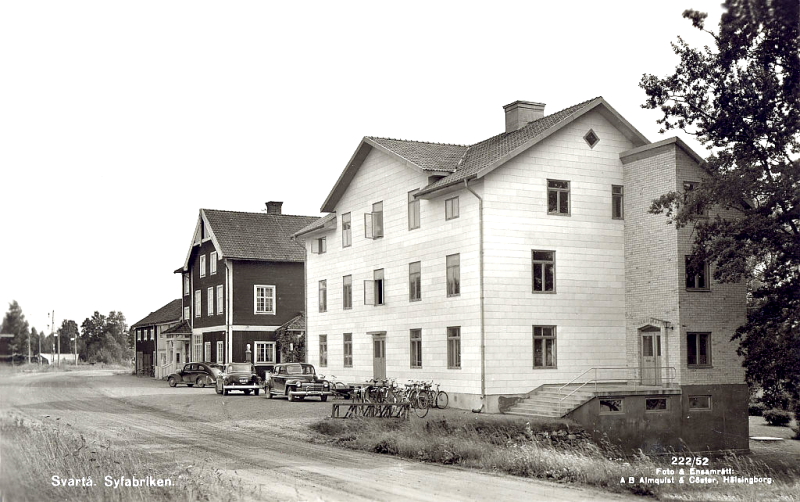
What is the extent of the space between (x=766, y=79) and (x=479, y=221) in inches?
365

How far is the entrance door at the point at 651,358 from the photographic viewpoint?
2831cm

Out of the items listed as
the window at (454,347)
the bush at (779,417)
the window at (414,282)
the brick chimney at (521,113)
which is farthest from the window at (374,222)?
the bush at (779,417)

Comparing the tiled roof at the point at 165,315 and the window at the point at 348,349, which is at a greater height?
the tiled roof at the point at 165,315

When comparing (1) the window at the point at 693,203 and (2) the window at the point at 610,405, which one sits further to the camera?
(2) the window at the point at 610,405

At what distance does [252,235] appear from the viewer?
173ft

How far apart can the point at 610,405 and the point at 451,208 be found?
838cm

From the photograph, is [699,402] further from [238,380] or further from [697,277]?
[238,380]

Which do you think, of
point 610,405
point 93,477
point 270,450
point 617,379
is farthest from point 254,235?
point 93,477

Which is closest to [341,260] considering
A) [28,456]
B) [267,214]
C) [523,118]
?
[523,118]

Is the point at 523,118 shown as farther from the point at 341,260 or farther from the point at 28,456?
the point at 28,456

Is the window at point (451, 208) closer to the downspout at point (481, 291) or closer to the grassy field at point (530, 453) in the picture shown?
the downspout at point (481, 291)

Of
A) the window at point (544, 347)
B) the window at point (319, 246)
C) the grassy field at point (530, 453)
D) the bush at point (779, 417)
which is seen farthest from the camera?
the window at point (319, 246)

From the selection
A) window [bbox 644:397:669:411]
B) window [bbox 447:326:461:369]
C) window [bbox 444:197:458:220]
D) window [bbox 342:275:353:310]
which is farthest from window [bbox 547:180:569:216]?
window [bbox 342:275:353:310]

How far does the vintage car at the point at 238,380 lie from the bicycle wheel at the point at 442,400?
1279 cm
